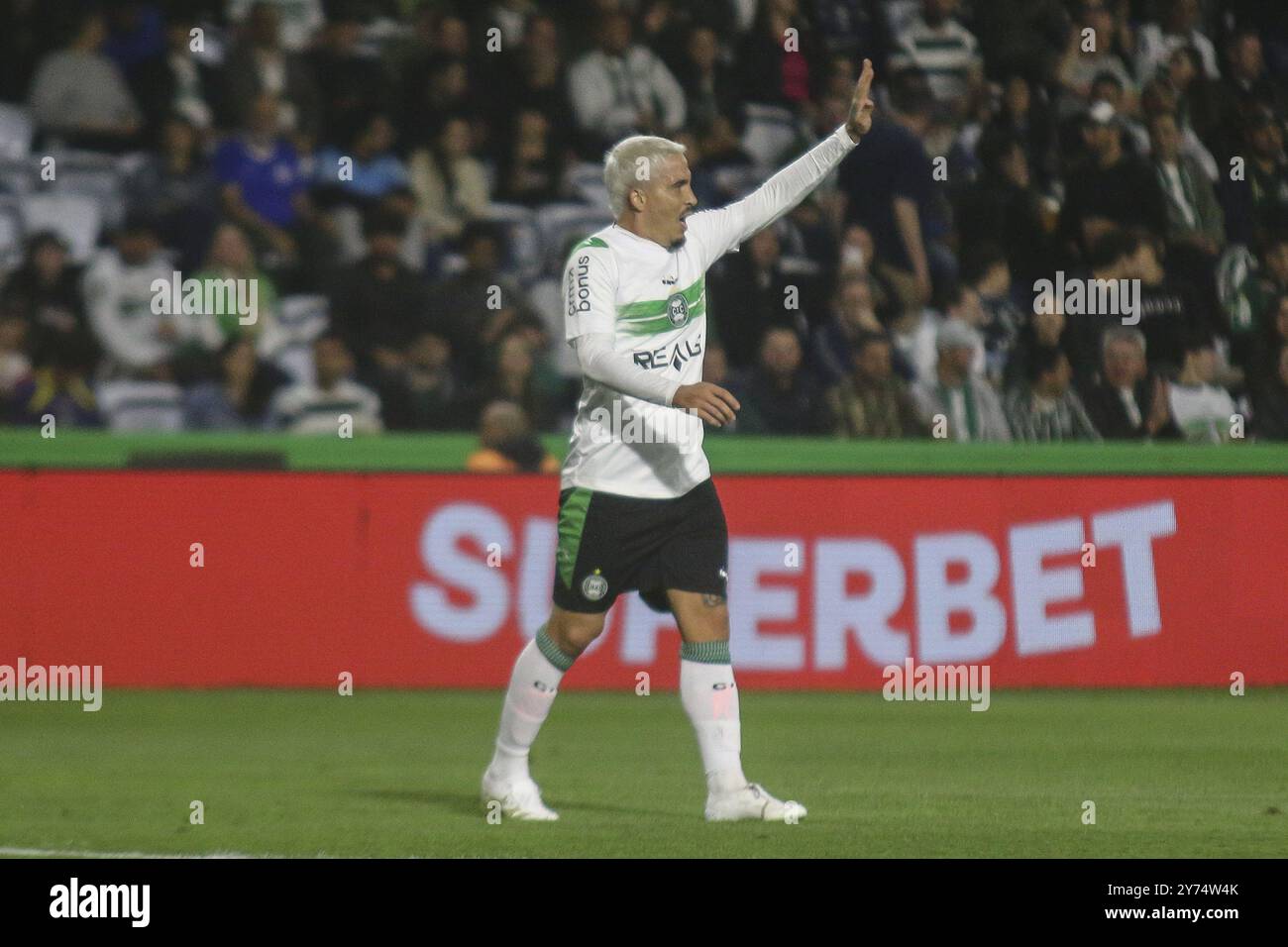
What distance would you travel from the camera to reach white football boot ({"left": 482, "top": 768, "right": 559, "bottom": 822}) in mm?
7090

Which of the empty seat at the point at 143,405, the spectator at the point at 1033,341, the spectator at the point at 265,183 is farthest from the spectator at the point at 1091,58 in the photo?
the empty seat at the point at 143,405

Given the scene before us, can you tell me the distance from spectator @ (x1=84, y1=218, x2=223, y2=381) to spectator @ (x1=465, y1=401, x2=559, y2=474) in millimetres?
1944

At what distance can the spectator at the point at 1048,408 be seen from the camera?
13.1 meters

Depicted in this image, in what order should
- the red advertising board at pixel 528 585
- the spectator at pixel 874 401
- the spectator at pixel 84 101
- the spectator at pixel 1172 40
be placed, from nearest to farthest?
the red advertising board at pixel 528 585, the spectator at pixel 874 401, the spectator at pixel 84 101, the spectator at pixel 1172 40

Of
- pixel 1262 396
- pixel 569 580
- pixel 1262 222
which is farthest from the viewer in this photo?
pixel 1262 222

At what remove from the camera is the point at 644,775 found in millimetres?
8500

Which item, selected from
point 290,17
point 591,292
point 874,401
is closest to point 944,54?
point 874,401

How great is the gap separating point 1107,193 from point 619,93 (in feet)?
10.9

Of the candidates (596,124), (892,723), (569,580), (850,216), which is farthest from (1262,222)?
(569,580)

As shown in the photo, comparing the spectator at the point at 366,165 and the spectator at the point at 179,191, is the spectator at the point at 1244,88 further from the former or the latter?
the spectator at the point at 179,191

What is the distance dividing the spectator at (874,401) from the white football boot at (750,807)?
6.14 m

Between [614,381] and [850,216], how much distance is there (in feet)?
25.5

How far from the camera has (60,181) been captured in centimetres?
1431

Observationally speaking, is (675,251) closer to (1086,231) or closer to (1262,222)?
(1086,231)
